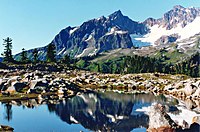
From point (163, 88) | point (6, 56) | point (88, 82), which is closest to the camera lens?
point (163, 88)

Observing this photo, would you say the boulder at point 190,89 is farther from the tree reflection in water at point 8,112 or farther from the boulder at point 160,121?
the boulder at point 160,121

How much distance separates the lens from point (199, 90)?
312 feet

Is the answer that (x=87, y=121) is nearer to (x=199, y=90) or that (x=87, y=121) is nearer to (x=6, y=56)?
(x=199, y=90)

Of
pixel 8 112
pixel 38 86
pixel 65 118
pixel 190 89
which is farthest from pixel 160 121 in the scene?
pixel 38 86

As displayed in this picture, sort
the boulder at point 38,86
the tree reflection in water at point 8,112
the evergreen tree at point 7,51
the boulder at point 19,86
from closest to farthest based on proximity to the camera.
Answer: the tree reflection in water at point 8,112 → the boulder at point 38,86 → the boulder at point 19,86 → the evergreen tree at point 7,51

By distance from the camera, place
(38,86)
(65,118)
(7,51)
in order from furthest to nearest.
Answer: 1. (7,51)
2. (38,86)
3. (65,118)

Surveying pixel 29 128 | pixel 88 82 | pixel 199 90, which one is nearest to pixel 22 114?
pixel 29 128

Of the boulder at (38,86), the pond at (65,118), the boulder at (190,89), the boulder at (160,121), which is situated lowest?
the pond at (65,118)

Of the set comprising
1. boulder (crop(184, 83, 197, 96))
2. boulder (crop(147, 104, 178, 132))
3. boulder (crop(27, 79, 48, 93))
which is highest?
boulder (crop(27, 79, 48, 93))

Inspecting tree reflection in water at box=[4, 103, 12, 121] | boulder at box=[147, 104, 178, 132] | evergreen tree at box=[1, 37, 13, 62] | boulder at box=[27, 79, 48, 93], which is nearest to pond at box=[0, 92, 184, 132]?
tree reflection in water at box=[4, 103, 12, 121]

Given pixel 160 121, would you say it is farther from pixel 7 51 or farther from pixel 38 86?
pixel 7 51

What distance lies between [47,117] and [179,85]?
70.8 m

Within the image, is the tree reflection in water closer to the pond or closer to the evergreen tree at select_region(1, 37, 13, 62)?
the pond

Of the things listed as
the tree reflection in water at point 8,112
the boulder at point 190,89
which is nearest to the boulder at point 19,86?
the tree reflection in water at point 8,112
